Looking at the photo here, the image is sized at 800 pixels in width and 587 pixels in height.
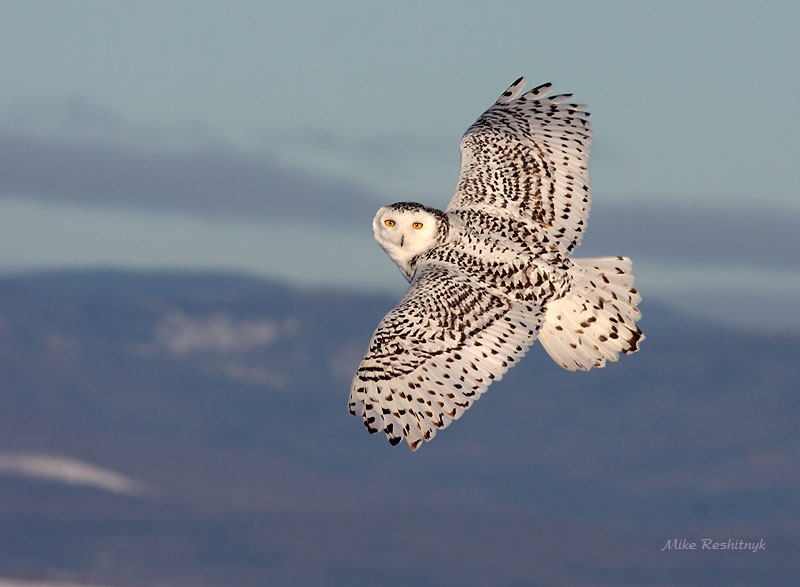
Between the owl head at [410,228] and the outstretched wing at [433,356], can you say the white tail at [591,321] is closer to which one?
the outstretched wing at [433,356]

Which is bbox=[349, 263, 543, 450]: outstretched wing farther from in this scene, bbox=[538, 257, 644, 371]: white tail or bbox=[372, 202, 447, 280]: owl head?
bbox=[538, 257, 644, 371]: white tail

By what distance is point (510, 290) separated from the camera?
15164 mm

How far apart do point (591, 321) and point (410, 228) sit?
2.27m

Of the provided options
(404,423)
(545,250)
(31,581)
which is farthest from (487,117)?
(31,581)

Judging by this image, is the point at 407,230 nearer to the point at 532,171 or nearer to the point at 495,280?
Result: the point at 495,280

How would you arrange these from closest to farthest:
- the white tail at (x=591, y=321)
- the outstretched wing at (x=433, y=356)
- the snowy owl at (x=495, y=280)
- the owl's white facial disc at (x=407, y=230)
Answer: the outstretched wing at (x=433, y=356) → the snowy owl at (x=495, y=280) → the owl's white facial disc at (x=407, y=230) → the white tail at (x=591, y=321)

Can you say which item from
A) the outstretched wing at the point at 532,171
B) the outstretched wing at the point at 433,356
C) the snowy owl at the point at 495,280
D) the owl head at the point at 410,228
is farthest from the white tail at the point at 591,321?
the owl head at the point at 410,228

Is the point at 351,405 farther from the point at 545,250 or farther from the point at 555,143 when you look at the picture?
the point at 555,143

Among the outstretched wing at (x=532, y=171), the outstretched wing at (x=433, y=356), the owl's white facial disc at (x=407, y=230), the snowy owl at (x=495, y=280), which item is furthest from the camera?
the outstretched wing at (x=532, y=171)

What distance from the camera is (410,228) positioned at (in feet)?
50.8

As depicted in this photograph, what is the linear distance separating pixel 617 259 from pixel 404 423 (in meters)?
Result: 3.75

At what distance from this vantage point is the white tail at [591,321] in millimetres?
15977

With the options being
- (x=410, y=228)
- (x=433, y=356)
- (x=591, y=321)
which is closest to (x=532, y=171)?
(x=591, y=321)

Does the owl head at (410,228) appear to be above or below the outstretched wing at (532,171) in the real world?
below
